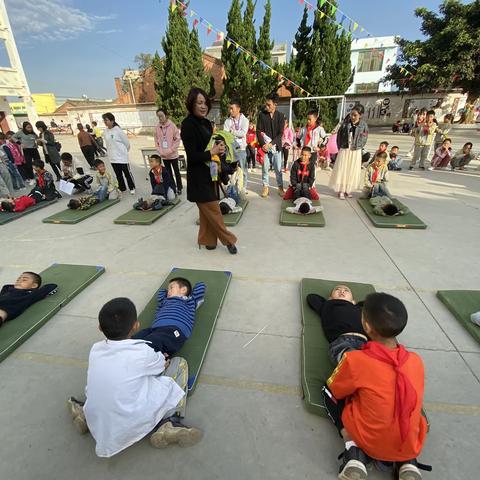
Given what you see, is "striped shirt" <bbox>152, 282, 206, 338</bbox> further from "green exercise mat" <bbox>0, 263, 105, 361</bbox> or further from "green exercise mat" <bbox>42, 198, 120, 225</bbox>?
"green exercise mat" <bbox>42, 198, 120, 225</bbox>

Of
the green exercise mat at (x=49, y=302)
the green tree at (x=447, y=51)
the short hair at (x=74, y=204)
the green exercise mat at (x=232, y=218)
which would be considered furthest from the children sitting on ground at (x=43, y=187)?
the green tree at (x=447, y=51)

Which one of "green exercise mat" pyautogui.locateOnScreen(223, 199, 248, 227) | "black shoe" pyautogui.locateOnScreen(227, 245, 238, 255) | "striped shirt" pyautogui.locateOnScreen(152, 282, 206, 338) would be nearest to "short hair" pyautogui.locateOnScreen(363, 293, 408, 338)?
"striped shirt" pyautogui.locateOnScreen(152, 282, 206, 338)

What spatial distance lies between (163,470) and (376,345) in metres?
1.44

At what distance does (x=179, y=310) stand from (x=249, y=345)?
2.34 ft

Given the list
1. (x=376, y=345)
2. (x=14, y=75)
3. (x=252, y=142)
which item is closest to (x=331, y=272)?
(x=376, y=345)

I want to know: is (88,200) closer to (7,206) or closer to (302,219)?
(7,206)

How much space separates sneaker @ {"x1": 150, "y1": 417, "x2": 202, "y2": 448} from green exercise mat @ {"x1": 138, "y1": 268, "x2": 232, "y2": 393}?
0.36m

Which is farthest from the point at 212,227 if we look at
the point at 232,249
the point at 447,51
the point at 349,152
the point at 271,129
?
the point at 447,51

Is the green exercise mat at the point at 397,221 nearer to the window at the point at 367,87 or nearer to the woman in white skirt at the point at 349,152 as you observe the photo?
the woman in white skirt at the point at 349,152

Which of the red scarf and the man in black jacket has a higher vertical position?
the man in black jacket

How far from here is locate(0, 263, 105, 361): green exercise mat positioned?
8.63 ft

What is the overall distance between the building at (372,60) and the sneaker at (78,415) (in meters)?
31.2

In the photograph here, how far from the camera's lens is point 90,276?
359 cm

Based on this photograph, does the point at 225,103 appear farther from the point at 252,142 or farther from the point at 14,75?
the point at 14,75
